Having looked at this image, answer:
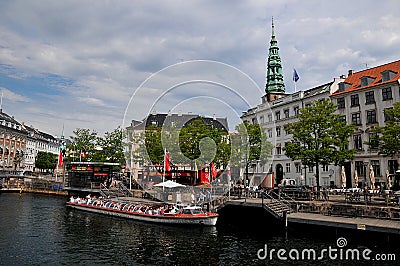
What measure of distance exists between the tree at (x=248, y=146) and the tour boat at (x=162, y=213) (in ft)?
66.8

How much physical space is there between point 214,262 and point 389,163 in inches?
1508

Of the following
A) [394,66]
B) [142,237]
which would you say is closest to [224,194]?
[142,237]

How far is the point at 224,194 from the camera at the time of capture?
39.3m

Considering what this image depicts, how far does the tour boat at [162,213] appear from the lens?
1230 inches

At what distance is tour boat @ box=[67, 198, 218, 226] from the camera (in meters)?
31.2

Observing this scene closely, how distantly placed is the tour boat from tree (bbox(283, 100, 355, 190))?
50.7 ft

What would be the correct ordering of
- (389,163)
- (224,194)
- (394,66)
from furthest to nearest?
1. (394,66)
2. (389,163)
3. (224,194)

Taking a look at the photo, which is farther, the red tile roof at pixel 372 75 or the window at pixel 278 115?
the window at pixel 278 115

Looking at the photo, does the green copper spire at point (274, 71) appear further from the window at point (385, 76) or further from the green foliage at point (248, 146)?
the window at point (385, 76)

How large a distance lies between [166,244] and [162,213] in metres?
8.61

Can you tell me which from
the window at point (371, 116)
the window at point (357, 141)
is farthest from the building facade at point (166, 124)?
the window at point (371, 116)

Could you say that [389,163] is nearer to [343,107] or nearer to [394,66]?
[343,107]

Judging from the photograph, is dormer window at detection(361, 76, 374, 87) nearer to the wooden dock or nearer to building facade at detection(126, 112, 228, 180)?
building facade at detection(126, 112, 228, 180)

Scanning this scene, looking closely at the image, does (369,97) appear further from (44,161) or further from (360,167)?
(44,161)
